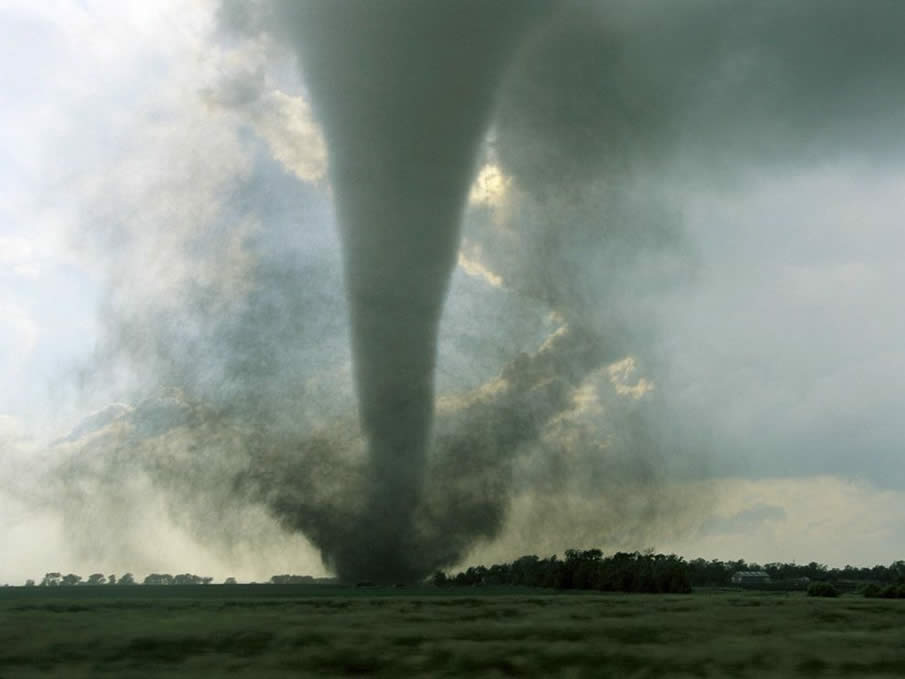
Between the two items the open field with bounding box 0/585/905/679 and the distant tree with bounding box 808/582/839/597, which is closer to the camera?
the open field with bounding box 0/585/905/679

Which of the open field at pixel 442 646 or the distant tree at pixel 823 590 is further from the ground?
the distant tree at pixel 823 590

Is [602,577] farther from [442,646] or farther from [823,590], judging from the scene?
[442,646]

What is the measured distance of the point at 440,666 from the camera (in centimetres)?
3047

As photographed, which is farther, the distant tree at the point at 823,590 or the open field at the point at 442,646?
the distant tree at the point at 823,590

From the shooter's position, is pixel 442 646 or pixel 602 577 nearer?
pixel 442 646

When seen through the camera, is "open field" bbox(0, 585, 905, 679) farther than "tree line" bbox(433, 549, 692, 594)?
No

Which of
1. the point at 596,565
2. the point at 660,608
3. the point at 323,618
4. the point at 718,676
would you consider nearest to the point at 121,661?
the point at 323,618

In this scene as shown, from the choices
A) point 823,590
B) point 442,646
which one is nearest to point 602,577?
point 823,590

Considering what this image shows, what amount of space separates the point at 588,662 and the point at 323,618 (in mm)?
15994

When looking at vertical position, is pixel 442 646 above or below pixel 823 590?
below

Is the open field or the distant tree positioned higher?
the distant tree

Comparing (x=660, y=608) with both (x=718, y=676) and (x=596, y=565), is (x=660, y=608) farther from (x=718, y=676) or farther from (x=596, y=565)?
(x=596, y=565)

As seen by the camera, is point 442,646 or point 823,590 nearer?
point 442,646

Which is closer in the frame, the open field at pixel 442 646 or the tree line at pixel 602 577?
the open field at pixel 442 646
